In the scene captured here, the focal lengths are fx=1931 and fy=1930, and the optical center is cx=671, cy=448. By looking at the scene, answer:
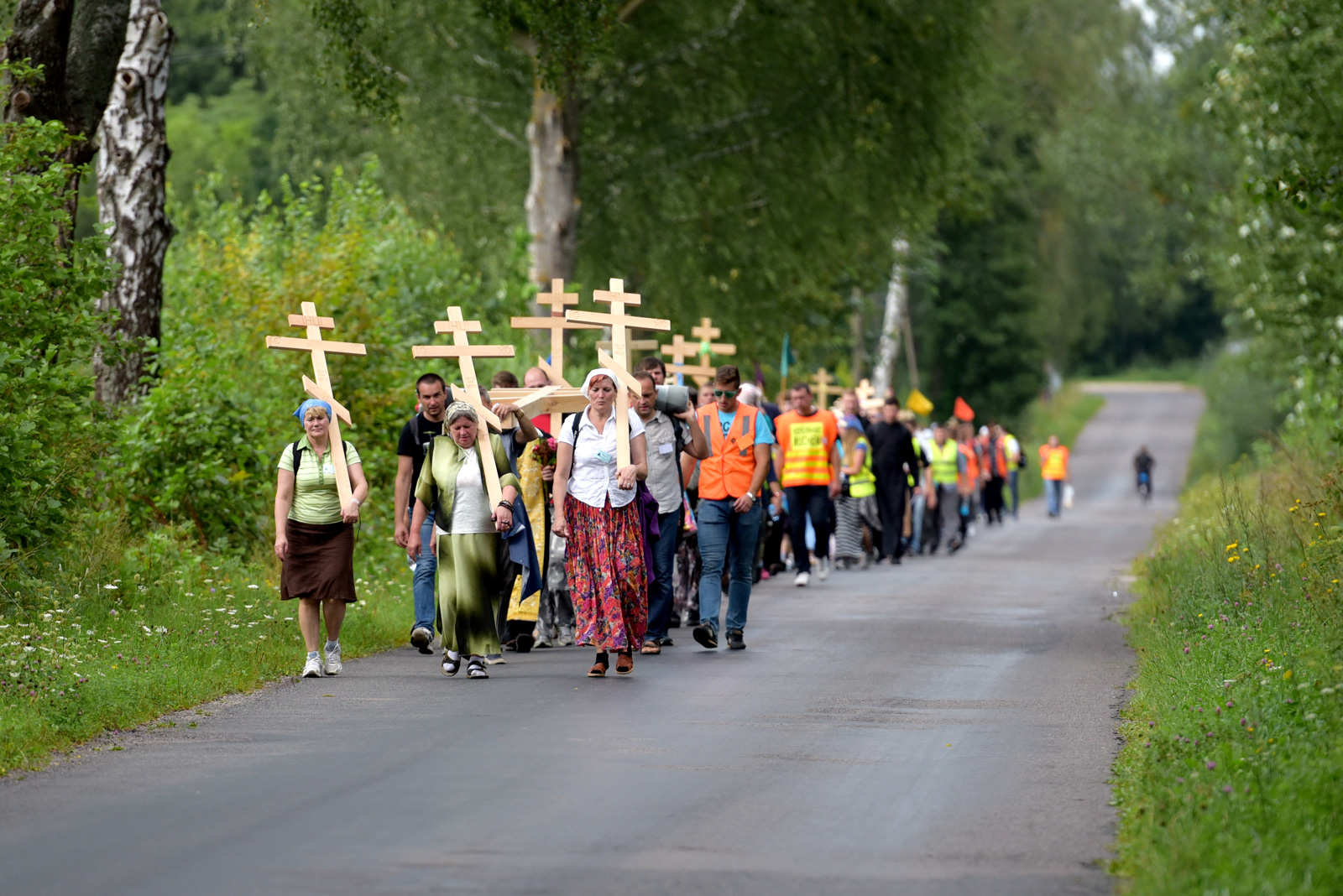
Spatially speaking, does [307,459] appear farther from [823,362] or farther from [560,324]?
[823,362]

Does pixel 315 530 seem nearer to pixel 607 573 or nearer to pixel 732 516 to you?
pixel 607 573

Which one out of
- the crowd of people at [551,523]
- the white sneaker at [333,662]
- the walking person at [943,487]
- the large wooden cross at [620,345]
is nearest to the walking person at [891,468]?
the walking person at [943,487]

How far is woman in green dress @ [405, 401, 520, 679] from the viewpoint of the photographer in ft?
38.2

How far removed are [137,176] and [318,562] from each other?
5972 mm

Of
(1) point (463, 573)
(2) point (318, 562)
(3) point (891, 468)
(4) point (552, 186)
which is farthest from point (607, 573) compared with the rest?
(4) point (552, 186)

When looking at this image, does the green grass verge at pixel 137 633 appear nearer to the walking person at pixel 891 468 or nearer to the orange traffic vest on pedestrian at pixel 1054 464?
the walking person at pixel 891 468

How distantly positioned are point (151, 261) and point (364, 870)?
36.1ft

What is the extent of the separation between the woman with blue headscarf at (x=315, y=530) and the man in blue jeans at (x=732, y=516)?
267 centimetres

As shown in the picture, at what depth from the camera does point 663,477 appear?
13.1 m

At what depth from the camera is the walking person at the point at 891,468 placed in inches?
913

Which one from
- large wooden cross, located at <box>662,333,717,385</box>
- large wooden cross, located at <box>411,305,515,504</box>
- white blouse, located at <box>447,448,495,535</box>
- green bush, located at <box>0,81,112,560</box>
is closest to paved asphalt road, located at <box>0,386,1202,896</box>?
white blouse, located at <box>447,448,495,535</box>

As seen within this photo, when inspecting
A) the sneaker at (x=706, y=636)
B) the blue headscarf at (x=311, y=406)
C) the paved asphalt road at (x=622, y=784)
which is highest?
the blue headscarf at (x=311, y=406)

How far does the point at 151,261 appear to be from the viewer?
650 inches

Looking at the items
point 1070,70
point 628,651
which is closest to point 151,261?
point 628,651
